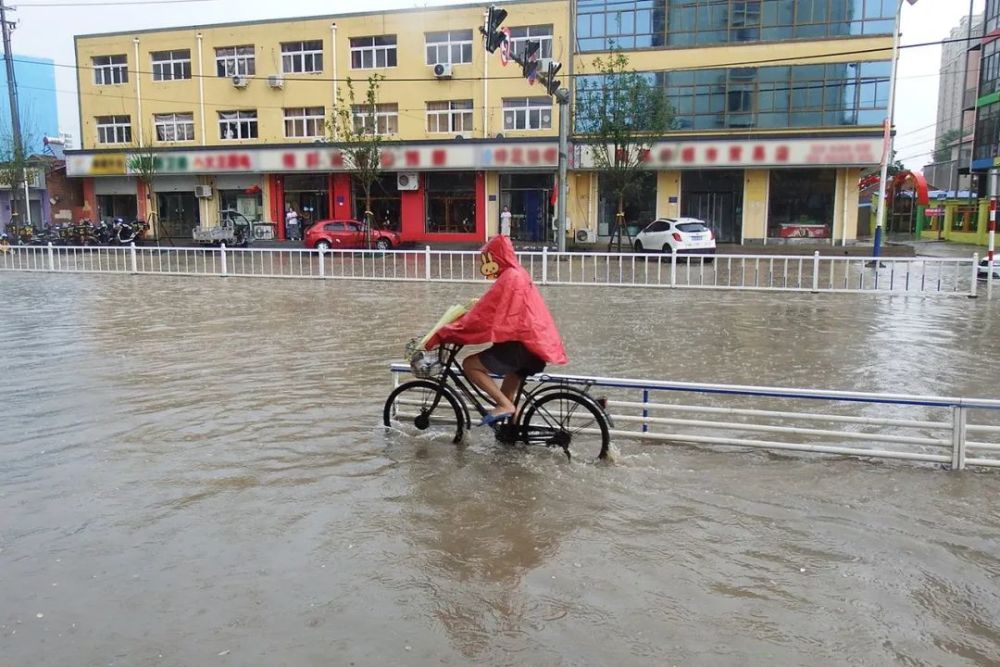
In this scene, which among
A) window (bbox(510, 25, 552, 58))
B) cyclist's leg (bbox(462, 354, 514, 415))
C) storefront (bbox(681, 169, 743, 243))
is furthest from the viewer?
window (bbox(510, 25, 552, 58))

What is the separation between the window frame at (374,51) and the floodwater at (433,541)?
1163 inches

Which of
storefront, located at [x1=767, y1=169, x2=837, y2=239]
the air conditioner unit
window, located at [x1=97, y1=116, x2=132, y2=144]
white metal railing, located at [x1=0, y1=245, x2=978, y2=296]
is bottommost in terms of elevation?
white metal railing, located at [x1=0, y1=245, x2=978, y2=296]

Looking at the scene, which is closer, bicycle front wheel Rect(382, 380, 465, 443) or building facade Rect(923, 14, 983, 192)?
bicycle front wheel Rect(382, 380, 465, 443)

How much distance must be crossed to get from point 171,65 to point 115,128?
4307mm

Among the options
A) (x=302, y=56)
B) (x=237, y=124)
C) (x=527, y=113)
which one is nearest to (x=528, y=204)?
(x=527, y=113)

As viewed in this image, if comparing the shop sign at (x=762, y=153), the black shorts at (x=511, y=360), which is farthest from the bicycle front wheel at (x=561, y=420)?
the shop sign at (x=762, y=153)

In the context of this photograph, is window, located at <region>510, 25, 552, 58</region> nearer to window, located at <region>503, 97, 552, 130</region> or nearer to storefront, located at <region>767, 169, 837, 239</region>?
window, located at <region>503, 97, 552, 130</region>

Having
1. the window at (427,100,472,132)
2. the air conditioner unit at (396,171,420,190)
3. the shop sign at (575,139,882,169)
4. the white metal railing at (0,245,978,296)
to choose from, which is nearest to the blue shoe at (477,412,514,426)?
the white metal railing at (0,245,978,296)

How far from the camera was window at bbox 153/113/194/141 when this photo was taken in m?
38.2

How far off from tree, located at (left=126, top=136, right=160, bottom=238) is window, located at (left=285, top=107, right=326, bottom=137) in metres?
6.38

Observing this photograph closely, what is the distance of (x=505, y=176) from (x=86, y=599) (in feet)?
103

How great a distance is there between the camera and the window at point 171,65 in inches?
1492

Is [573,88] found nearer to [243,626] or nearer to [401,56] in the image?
[401,56]

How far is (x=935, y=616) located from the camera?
3631 mm
